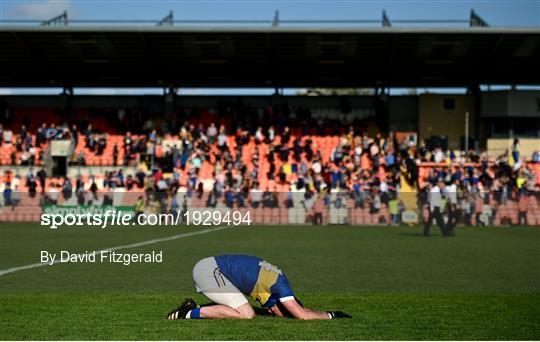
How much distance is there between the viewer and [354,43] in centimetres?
4944

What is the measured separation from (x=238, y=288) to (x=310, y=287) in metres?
5.01

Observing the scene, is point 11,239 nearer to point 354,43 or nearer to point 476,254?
point 476,254

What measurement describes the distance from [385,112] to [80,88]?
17517mm

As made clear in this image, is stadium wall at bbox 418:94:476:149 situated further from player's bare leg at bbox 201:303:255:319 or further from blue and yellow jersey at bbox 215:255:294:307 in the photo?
blue and yellow jersey at bbox 215:255:294:307

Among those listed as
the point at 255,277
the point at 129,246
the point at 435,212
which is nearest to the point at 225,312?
the point at 255,277

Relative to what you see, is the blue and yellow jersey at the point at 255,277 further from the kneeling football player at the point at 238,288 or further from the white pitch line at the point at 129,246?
the white pitch line at the point at 129,246

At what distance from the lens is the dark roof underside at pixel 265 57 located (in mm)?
48500

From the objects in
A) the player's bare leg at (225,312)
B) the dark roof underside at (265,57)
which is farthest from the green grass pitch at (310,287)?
the dark roof underside at (265,57)

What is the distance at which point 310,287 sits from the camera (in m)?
15.9

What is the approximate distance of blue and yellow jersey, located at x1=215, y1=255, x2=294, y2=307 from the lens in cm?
1084

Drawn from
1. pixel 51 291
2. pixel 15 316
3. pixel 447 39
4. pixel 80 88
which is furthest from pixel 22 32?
pixel 15 316

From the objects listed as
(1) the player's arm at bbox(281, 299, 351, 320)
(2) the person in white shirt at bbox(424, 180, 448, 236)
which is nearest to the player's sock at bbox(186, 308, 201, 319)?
(1) the player's arm at bbox(281, 299, 351, 320)

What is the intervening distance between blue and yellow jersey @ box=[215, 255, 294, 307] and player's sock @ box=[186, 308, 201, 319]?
61 centimetres

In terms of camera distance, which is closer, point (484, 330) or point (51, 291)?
point (484, 330)
